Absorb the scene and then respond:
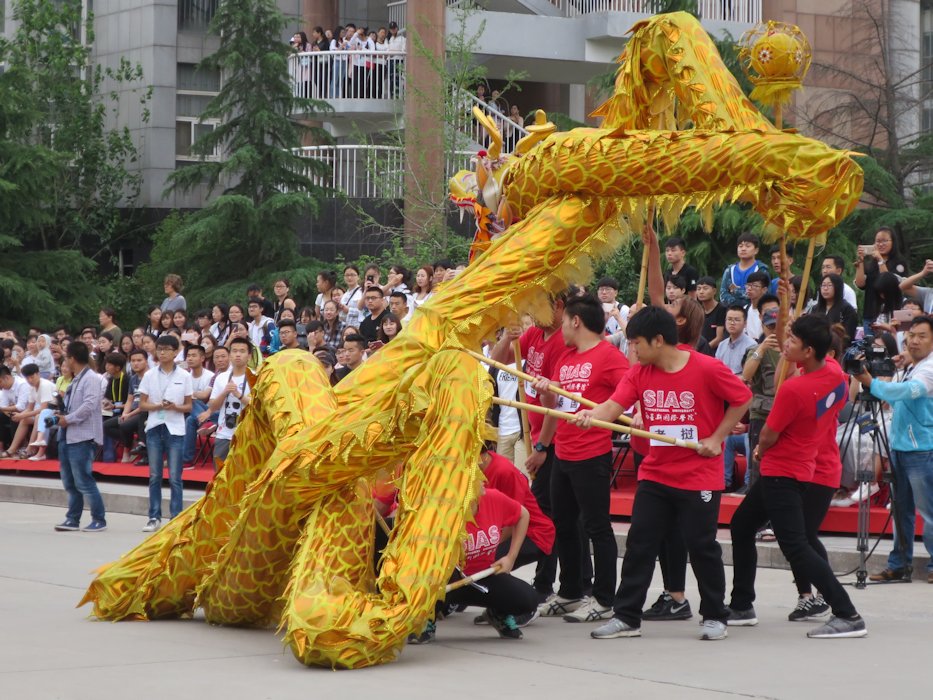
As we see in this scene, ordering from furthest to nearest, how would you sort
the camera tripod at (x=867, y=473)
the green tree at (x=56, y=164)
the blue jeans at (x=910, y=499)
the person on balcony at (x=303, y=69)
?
the green tree at (x=56, y=164)
the person on balcony at (x=303, y=69)
the blue jeans at (x=910, y=499)
the camera tripod at (x=867, y=473)

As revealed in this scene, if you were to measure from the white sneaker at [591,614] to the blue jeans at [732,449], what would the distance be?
12.1 feet

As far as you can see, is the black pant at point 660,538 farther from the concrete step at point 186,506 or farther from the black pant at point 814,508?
the concrete step at point 186,506

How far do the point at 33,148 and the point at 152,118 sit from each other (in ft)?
15.1

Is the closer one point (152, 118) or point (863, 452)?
point (863, 452)

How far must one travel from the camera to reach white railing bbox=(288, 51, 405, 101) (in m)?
25.1

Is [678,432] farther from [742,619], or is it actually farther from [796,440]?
[742,619]

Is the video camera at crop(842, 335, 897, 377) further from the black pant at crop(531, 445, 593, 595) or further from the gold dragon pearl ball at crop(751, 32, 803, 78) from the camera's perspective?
the gold dragon pearl ball at crop(751, 32, 803, 78)

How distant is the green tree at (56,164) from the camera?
2609cm

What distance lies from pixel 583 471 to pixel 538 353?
3.35 feet

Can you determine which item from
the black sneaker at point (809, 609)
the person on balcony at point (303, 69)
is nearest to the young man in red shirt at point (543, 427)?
the black sneaker at point (809, 609)

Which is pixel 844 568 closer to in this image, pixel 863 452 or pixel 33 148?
pixel 863 452

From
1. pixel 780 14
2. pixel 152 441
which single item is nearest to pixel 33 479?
pixel 152 441

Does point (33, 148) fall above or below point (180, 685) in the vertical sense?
above

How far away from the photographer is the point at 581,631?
7.79 meters
